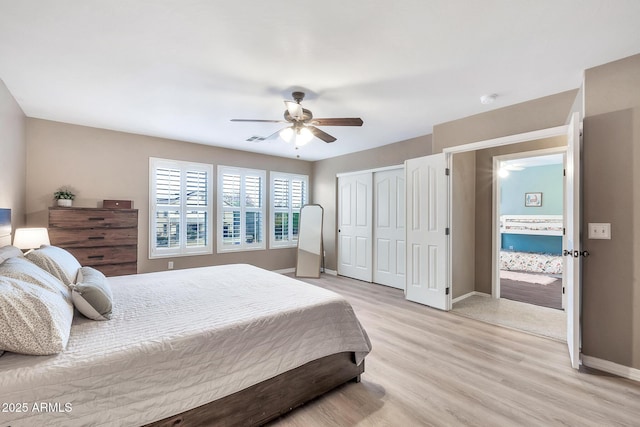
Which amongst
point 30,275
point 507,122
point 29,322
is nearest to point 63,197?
point 30,275

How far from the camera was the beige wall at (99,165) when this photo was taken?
12.2ft

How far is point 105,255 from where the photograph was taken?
3.67 metres

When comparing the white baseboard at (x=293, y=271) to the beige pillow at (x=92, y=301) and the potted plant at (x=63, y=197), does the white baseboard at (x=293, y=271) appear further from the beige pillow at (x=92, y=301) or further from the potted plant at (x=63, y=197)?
the beige pillow at (x=92, y=301)

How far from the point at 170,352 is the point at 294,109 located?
212 centimetres

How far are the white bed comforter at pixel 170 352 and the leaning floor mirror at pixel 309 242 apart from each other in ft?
11.0

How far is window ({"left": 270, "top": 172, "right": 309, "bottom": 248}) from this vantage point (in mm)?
5992

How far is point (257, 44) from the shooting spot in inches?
83.0

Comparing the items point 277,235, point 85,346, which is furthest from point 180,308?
point 277,235

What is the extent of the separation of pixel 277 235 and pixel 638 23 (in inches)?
214

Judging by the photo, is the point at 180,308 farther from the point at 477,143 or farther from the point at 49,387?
the point at 477,143

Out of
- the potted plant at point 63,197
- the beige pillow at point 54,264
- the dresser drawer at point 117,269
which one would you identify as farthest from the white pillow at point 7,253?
the potted plant at point 63,197

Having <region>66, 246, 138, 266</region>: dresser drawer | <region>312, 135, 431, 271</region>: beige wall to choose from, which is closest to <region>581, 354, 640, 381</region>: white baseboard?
<region>312, 135, 431, 271</region>: beige wall

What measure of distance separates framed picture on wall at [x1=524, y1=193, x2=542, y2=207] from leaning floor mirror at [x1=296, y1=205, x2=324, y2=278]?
5.64 m

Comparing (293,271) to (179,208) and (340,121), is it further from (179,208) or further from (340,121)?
(340,121)
